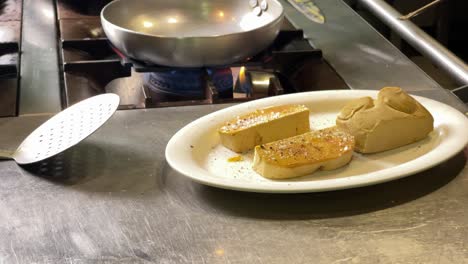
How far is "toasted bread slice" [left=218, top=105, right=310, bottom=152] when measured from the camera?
0.66m

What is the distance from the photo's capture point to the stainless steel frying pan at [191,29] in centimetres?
83

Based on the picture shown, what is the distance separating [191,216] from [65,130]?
21cm

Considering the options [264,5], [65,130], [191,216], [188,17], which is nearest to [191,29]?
[188,17]

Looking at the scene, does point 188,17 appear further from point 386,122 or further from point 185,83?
point 386,122

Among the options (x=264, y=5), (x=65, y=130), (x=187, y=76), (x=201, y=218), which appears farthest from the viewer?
(x=264, y=5)

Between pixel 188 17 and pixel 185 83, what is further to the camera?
pixel 188 17

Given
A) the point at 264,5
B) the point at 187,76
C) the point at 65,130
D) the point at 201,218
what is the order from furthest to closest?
the point at 264,5 < the point at 187,76 < the point at 65,130 < the point at 201,218

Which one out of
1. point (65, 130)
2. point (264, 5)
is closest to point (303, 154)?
point (65, 130)

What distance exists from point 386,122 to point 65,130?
345 mm

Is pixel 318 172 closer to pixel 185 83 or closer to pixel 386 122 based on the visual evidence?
pixel 386 122

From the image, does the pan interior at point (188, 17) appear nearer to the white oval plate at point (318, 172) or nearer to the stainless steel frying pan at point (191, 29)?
the stainless steel frying pan at point (191, 29)

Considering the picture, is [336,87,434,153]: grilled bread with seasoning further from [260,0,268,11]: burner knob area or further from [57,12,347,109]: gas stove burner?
[260,0,268,11]: burner knob area

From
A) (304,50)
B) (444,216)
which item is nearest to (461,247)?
(444,216)

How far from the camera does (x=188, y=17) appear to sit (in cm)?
104
